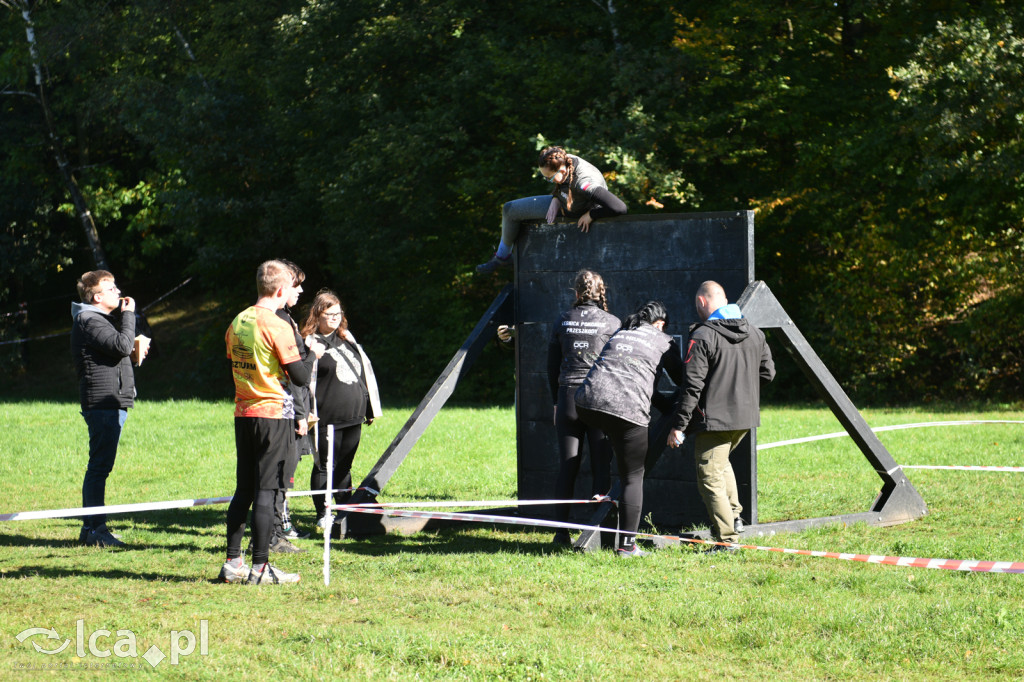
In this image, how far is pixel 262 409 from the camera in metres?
6.04

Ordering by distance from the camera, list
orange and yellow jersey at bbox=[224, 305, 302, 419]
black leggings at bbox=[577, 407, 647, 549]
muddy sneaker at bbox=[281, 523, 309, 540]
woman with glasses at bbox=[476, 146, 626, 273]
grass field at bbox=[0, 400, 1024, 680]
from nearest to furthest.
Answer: grass field at bbox=[0, 400, 1024, 680]
orange and yellow jersey at bbox=[224, 305, 302, 419]
black leggings at bbox=[577, 407, 647, 549]
woman with glasses at bbox=[476, 146, 626, 273]
muddy sneaker at bbox=[281, 523, 309, 540]

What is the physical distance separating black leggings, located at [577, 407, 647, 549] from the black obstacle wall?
38 centimetres

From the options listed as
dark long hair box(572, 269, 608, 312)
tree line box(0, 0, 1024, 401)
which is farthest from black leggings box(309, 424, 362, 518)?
tree line box(0, 0, 1024, 401)

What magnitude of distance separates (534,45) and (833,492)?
12819 millimetres

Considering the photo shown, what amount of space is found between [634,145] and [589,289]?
37.2 ft

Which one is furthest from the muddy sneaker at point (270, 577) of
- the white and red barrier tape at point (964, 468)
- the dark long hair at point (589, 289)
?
the white and red barrier tape at point (964, 468)

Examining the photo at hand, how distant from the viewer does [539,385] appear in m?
8.02

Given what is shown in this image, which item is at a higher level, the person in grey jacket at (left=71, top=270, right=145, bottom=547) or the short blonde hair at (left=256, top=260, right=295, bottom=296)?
the short blonde hair at (left=256, top=260, right=295, bottom=296)

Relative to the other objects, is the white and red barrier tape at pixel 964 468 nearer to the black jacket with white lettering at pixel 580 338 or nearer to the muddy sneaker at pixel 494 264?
the black jacket with white lettering at pixel 580 338

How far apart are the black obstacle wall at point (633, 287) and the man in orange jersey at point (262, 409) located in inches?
91.8

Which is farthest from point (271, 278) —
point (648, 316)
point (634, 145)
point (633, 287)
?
point (634, 145)

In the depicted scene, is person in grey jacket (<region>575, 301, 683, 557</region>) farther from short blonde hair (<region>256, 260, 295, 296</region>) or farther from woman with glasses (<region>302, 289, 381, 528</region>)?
short blonde hair (<region>256, 260, 295, 296</region>)

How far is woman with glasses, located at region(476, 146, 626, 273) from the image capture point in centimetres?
732

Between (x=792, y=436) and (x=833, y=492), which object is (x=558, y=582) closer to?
(x=833, y=492)
